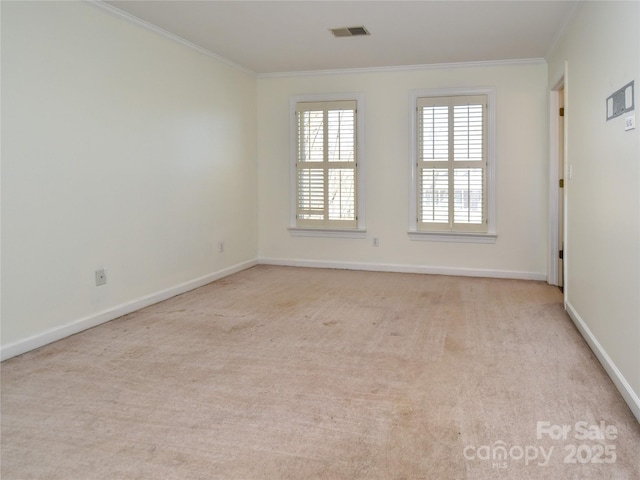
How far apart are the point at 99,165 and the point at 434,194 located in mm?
3623

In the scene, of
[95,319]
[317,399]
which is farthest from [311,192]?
[317,399]

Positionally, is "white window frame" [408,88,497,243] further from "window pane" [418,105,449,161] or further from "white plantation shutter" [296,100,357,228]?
"white plantation shutter" [296,100,357,228]

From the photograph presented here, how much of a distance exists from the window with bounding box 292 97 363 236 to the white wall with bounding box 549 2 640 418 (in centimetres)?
258

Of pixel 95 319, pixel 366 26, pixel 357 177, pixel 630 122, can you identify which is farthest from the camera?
pixel 357 177

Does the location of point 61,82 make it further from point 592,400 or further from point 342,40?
point 592,400

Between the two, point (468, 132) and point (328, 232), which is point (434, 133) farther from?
point (328, 232)

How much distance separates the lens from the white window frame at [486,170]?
18.5 feet

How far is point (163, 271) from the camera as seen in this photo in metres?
4.64

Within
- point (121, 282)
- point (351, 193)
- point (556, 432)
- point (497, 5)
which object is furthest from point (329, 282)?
point (556, 432)

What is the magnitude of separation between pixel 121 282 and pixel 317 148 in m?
3.04

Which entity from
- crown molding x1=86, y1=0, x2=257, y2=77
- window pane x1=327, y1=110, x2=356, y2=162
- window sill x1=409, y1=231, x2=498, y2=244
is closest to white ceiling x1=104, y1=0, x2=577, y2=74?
crown molding x1=86, y1=0, x2=257, y2=77

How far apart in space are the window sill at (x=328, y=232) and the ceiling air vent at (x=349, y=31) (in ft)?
7.73

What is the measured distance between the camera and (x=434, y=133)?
5781 mm

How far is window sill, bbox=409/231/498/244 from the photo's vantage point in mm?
5727
